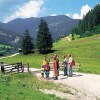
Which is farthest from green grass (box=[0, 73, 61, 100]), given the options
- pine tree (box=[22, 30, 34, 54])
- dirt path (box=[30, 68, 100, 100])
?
pine tree (box=[22, 30, 34, 54])

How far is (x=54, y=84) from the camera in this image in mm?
32562

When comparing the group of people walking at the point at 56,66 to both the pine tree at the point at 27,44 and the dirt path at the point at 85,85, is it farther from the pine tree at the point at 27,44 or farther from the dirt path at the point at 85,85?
the pine tree at the point at 27,44

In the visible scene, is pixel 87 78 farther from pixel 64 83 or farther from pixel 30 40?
pixel 30 40

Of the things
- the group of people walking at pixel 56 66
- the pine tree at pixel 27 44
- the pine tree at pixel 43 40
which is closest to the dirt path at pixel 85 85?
the group of people walking at pixel 56 66

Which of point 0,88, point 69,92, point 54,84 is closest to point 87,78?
point 54,84

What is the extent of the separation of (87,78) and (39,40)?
78.7 meters

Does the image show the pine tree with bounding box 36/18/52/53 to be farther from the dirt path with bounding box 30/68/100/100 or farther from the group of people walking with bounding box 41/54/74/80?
the dirt path with bounding box 30/68/100/100

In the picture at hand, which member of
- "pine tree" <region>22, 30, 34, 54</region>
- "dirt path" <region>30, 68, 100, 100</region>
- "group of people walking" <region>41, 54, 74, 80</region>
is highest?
"pine tree" <region>22, 30, 34, 54</region>

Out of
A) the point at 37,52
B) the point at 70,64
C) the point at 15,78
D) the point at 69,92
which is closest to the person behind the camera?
the point at 69,92

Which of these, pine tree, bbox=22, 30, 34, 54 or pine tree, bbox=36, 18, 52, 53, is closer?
pine tree, bbox=36, 18, 52, 53

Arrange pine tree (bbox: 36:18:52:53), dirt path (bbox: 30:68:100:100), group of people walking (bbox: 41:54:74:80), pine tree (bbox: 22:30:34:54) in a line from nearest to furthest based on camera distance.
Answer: dirt path (bbox: 30:68:100:100)
group of people walking (bbox: 41:54:74:80)
pine tree (bbox: 36:18:52:53)
pine tree (bbox: 22:30:34:54)

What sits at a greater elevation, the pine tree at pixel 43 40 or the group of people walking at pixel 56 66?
the pine tree at pixel 43 40

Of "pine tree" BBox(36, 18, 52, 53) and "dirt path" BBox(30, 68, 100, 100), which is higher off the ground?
"pine tree" BBox(36, 18, 52, 53)

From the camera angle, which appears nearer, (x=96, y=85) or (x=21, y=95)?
(x=21, y=95)
